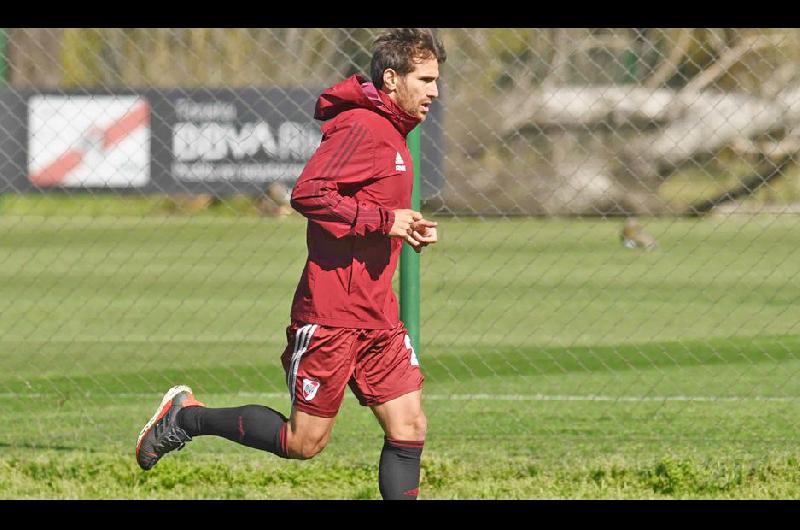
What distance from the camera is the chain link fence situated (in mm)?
9094

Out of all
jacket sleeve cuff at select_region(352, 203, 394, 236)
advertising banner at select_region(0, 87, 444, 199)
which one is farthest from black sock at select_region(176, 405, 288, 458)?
advertising banner at select_region(0, 87, 444, 199)

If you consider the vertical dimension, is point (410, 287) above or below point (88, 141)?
below

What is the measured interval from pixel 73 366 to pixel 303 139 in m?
2.61

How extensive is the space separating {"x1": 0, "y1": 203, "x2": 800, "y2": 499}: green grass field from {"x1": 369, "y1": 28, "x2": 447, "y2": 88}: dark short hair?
1.90 m

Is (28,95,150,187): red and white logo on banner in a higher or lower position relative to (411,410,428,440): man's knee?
higher

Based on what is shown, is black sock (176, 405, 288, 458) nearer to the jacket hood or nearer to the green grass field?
the green grass field

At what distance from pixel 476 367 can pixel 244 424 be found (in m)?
4.85

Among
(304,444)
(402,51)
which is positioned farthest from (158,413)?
(402,51)

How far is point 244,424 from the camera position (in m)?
5.68

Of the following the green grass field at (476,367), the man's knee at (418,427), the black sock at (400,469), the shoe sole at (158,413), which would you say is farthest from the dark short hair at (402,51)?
the green grass field at (476,367)

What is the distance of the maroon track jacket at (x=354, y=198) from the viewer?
5.21m

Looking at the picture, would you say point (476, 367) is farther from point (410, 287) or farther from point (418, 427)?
point (418, 427)
